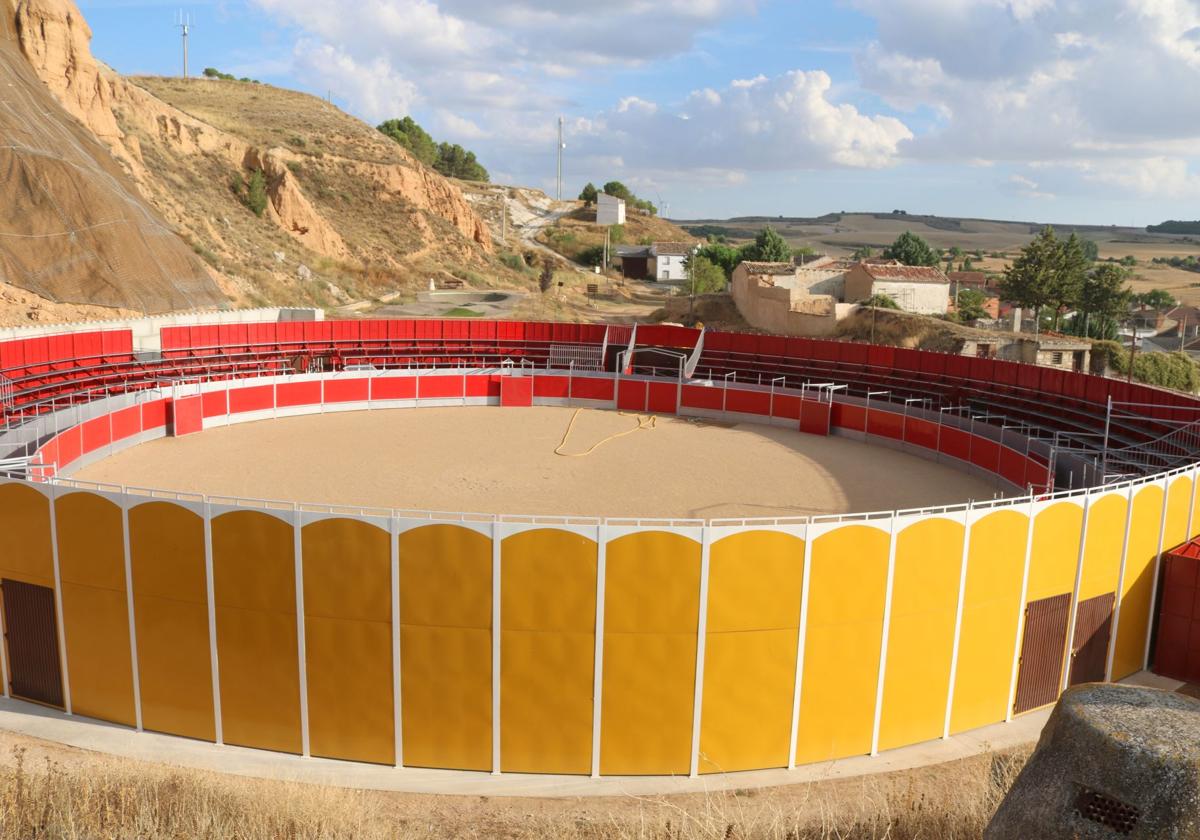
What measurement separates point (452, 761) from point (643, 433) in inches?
815

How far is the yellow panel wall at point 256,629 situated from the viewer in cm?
1298

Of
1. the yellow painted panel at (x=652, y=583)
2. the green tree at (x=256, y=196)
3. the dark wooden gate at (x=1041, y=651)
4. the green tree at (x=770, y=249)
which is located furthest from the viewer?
the green tree at (x=770, y=249)

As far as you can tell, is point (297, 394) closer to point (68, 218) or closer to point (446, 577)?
point (68, 218)

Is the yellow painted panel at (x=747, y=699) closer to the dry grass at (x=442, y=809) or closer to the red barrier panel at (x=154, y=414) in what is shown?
the dry grass at (x=442, y=809)

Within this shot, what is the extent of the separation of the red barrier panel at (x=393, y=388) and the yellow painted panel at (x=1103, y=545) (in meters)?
26.8

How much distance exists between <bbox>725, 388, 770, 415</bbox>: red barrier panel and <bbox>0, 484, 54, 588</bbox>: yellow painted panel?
85.3 feet

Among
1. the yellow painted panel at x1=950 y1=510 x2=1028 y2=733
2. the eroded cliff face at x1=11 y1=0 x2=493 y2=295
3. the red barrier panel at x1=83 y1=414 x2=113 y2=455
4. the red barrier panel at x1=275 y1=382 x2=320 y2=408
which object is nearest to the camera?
the yellow painted panel at x1=950 y1=510 x2=1028 y2=733

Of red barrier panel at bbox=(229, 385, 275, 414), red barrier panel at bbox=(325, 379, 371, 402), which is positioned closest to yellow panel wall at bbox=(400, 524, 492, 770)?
red barrier panel at bbox=(229, 385, 275, 414)

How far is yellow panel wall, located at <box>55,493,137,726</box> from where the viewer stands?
13.7m

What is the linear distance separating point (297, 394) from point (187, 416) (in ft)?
15.2

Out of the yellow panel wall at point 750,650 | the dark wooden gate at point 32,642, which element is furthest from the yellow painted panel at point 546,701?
the dark wooden gate at point 32,642

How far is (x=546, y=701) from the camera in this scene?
1282 centimetres

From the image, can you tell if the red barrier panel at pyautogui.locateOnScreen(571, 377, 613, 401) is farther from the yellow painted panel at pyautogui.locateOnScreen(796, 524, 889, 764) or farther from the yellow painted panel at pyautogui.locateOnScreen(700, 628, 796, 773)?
the yellow painted panel at pyautogui.locateOnScreen(700, 628, 796, 773)

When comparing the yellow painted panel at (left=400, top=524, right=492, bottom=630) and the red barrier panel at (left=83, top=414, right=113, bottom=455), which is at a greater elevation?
the yellow painted panel at (left=400, top=524, right=492, bottom=630)
